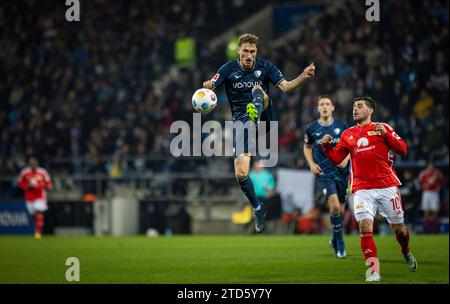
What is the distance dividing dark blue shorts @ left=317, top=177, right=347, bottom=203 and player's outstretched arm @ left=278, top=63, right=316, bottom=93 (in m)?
3.20

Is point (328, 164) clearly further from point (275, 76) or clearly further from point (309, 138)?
point (275, 76)

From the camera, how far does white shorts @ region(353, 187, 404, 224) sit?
455 inches

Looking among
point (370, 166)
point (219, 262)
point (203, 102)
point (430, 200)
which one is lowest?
point (219, 262)

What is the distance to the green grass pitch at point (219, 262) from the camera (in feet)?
38.9

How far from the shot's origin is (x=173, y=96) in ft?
100

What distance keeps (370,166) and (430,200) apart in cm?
1165

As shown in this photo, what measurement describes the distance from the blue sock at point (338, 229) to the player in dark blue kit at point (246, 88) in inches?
74.1

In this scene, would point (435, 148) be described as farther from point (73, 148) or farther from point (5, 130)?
point (5, 130)

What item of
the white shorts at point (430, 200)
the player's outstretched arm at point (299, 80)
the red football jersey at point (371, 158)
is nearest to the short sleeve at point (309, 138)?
the player's outstretched arm at point (299, 80)

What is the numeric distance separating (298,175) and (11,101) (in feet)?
45.9

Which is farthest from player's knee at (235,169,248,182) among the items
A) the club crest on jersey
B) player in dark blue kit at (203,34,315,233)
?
the club crest on jersey

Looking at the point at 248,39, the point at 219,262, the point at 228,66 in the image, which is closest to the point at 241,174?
the point at 228,66

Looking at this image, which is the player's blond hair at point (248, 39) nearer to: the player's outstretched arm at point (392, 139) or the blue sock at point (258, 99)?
the blue sock at point (258, 99)

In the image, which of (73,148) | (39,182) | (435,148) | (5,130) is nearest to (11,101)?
(5,130)
